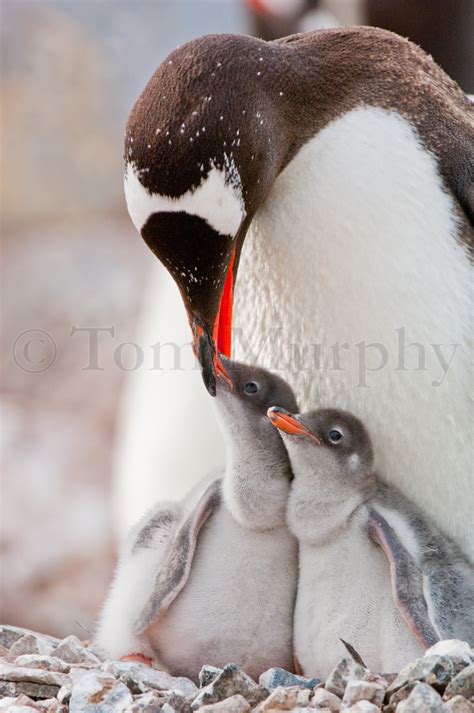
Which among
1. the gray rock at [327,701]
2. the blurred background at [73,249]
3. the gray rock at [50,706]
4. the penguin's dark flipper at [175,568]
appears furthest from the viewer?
the blurred background at [73,249]

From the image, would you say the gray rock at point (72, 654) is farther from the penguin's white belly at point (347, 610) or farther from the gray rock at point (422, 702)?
the gray rock at point (422, 702)

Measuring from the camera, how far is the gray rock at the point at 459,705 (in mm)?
2193

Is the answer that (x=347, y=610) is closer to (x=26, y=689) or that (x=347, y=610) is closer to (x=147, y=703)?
(x=147, y=703)

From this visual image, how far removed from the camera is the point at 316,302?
2791 mm

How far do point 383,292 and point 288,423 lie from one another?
33 cm

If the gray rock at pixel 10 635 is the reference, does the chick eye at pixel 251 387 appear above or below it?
above

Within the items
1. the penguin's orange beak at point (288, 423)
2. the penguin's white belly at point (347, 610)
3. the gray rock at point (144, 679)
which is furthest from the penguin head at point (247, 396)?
the gray rock at point (144, 679)

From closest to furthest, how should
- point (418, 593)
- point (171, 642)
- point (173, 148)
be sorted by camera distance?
point (173, 148), point (418, 593), point (171, 642)

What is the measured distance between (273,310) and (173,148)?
0.57 meters

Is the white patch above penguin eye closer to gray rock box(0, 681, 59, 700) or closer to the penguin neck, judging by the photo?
the penguin neck

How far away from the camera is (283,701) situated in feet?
7.56

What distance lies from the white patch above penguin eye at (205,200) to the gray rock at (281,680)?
2.68 ft

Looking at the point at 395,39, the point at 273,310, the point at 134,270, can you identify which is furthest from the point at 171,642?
the point at 134,270

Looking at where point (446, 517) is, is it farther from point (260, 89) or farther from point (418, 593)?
point (260, 89)
